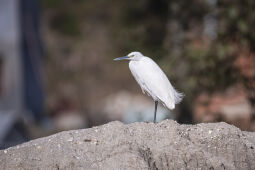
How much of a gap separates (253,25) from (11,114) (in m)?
6.04

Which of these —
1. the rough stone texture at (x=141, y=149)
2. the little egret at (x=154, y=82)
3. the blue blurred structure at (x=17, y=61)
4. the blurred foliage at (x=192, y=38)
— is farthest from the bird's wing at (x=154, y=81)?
the blue blurred structure at (x=17, y=61)

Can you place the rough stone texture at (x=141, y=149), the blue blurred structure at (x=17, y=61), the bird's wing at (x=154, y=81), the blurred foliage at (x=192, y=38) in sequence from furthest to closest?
the blue blurred structure at (x=17, y=61)
the blurred foliage at (x=192, y=38)
the bird's wing at (x=154, y=81)
the rough stone texture at (x=141, y=149)

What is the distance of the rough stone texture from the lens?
4.62m

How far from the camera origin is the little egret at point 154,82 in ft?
20.3

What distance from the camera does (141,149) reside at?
4785 mm

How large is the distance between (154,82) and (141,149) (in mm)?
1725

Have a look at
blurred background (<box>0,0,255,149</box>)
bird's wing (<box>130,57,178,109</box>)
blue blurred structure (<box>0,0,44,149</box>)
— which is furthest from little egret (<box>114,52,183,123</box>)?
blue blurred structure (<box>0,0,44,149</box>)

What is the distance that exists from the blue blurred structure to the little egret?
6731 mm

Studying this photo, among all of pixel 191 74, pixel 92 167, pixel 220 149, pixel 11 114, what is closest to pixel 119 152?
pixel 92 167

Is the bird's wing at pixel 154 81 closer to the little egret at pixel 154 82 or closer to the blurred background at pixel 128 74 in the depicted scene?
the little egret at pixel 154 82

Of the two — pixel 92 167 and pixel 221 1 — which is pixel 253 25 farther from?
pixel 92 167

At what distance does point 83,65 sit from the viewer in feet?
85.5

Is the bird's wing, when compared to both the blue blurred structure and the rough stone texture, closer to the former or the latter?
the rough stone texture

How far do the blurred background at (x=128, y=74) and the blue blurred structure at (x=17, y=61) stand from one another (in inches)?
0.9
